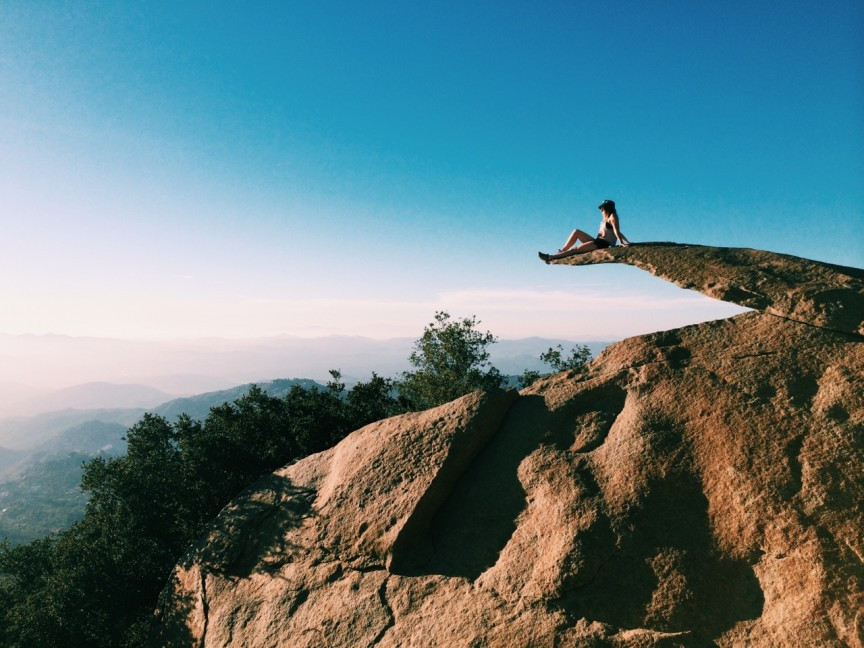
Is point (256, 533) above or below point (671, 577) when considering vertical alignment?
below

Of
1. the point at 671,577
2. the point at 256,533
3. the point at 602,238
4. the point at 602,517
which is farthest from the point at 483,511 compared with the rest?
the point at 602,238

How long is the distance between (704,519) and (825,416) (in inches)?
117

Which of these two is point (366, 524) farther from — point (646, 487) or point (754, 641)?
point (754, 641)

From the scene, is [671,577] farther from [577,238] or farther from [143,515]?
[143,515]

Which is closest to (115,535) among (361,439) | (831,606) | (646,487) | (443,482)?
(361,439)

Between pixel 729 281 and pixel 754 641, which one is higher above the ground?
pixel 729 281

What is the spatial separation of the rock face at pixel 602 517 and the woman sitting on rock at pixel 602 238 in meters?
0.57

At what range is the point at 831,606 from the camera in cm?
812

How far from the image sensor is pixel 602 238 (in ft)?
45.7

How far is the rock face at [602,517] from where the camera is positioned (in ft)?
29.1

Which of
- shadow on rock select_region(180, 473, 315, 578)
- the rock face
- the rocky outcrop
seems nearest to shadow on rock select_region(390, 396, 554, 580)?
the rock face

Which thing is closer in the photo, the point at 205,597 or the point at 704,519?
the point at 704,519

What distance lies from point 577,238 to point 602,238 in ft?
2.32

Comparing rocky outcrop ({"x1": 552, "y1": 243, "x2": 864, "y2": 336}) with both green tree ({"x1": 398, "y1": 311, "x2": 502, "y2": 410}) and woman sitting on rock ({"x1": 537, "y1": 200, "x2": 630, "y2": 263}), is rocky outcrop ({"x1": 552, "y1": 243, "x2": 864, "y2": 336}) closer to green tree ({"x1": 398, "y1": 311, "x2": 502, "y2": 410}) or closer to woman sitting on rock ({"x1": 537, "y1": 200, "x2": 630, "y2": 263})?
woman sitting on rock ({"x1": 537, "y1": 200, "x2": 630, "y2": 263})
